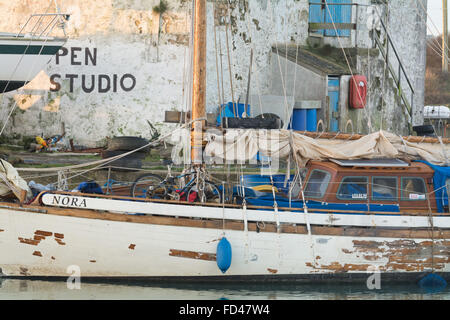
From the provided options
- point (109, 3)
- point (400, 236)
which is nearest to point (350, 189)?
point (400, 236)

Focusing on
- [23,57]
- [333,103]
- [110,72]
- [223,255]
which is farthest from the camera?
[333,103]

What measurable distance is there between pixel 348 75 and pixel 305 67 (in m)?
1.36

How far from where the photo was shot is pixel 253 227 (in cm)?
1245

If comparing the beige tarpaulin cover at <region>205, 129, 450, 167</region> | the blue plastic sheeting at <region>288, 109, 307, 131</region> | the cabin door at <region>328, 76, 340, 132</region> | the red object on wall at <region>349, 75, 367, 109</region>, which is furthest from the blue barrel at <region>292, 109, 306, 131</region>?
the beige tarpaulin cover at <region>205, 129, 450, 167</region>

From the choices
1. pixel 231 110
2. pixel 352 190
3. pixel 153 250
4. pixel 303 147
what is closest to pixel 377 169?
pixel 352 190

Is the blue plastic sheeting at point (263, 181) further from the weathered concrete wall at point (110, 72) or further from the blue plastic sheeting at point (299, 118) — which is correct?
the blue plastic sheeting at point (299, 118)

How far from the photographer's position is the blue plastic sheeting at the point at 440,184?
1323cm

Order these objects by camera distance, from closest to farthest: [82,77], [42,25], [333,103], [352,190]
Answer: [352,190], [42,25], [82,77], [333,103]

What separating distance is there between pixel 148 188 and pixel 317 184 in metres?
3.16

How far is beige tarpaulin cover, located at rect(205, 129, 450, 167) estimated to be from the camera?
1300cm

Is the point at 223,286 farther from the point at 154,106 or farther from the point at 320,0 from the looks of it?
the point at 320,0

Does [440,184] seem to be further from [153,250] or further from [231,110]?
[231,110]

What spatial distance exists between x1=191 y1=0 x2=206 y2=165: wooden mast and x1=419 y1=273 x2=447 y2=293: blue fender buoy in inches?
185

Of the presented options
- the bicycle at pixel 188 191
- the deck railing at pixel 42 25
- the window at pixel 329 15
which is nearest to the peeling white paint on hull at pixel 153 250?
the bicycle at pixel 188 191
